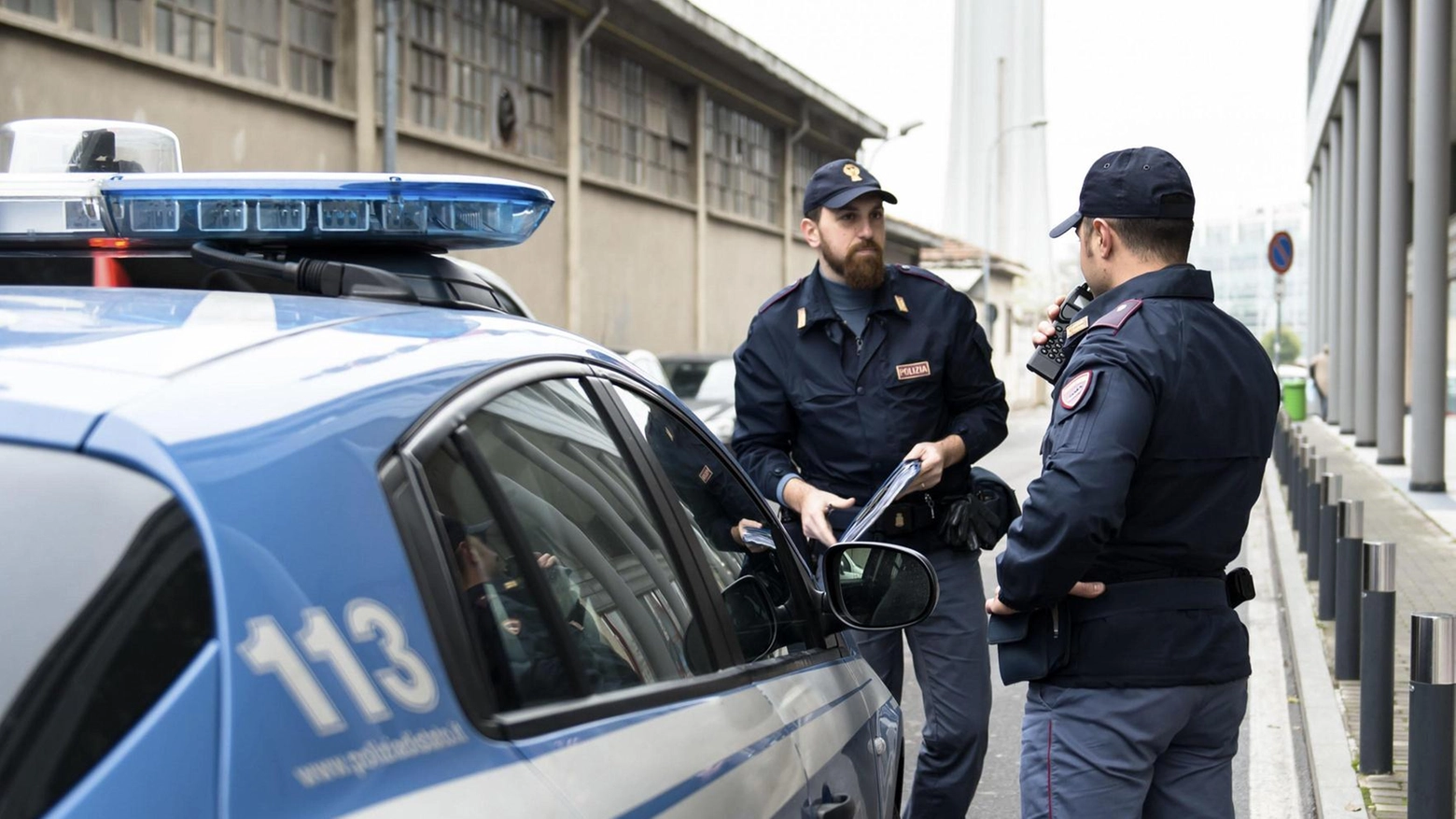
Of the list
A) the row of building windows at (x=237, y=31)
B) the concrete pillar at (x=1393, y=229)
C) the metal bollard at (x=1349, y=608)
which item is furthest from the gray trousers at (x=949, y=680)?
the concrete pillar at (x=1393, y=229)

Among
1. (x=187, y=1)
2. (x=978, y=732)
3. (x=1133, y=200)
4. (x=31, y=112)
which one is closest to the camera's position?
(x=1133, y=200)

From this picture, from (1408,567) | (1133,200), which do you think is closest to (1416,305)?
(1408,567)

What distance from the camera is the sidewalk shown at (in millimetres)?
5391

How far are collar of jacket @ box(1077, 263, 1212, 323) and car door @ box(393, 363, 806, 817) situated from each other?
1109mm

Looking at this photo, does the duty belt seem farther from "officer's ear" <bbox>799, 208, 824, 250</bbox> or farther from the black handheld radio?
"officer's ear" <bbox>799, 208, 824, 250</bbox>

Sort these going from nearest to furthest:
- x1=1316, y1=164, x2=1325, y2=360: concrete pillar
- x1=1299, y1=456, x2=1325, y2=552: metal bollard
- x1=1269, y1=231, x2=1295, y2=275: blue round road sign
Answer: x1=1299, y1=456, x2=1325, y2=552: metal bollard < x1=1269, y1=231, x2=1295, y2=275: blue round road sign < x1=1316, y1=164, x2=1325, y2=360: concrete pillar

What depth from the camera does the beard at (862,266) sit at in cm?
416

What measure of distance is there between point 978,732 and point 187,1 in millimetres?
12857

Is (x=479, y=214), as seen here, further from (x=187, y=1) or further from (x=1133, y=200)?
(x=187, y=1)

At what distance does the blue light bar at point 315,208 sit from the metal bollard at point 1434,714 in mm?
2922

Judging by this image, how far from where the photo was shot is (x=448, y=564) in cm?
157

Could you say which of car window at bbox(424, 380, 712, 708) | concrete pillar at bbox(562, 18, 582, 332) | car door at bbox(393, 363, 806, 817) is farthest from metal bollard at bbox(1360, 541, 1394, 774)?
concrete pillar at bbox(562, 18, 582, 332)

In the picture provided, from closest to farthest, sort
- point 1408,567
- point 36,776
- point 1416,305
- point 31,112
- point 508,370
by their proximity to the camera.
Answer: point 36,776 < point 508,370 < point 1408,567 < point 31,112 < point 1416,305

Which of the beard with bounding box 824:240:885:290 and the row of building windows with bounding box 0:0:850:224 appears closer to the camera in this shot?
the beard with bounding box 824:240:885:290
